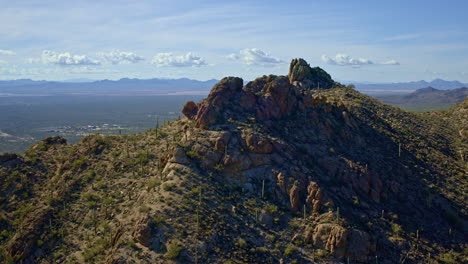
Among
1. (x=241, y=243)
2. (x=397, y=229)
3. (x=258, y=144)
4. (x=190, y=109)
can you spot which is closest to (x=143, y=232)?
(x=241, y=243)

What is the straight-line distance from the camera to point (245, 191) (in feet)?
115

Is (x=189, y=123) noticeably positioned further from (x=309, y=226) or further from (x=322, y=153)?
(x=309, y=226)

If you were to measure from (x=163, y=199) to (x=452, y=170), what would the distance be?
36429mm

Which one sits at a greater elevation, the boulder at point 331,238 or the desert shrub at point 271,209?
the desert shrub at point 271,209

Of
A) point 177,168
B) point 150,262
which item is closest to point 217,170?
point 177,168

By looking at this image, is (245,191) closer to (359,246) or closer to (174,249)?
(174,249)

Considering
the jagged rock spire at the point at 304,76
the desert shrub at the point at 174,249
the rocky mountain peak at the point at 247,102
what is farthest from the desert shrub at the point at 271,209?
the jagged rock spire at the point at 304,76

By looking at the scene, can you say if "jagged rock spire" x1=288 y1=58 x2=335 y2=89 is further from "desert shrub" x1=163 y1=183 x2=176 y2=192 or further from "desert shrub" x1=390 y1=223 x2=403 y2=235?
"desert shrub" x1=163 y1=183 x2=176 y2=192

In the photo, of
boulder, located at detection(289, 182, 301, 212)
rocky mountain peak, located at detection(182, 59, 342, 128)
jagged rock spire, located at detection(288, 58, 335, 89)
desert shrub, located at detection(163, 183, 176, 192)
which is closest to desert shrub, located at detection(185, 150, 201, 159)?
desert shrub, located at detection(163, 183, 176, 192)

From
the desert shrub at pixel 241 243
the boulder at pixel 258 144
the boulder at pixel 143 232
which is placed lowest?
the desert shrub at pixel 241 243

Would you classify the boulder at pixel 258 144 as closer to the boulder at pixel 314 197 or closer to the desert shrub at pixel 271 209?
the boulder at pixel 314 197

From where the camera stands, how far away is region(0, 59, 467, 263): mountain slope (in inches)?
1201

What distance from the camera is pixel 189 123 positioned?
142 ft

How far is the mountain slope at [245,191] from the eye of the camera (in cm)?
3052
